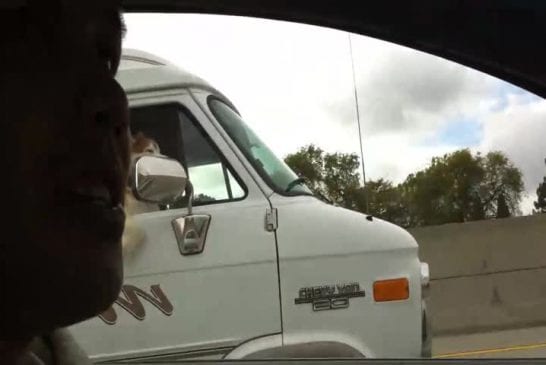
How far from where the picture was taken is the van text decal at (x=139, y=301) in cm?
298

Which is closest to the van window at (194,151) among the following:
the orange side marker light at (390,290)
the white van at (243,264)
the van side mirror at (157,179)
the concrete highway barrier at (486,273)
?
the white van at (243,264)

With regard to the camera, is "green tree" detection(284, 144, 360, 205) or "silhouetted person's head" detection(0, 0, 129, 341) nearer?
"silhouetted person's head" detection(0, 0, 129, 341)

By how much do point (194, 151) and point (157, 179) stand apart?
59 centimetres

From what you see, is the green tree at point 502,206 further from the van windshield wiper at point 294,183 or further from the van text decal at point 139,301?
the van text decal at point 139,301

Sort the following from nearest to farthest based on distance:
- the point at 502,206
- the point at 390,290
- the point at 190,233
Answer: the point at 502,206 < the point at 190,233 < the point at 390,290

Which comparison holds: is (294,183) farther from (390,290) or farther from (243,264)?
(390,290)

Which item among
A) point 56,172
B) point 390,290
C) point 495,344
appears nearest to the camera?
point 56,172

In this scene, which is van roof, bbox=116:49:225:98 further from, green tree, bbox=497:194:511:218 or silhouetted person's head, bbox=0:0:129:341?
silhouetted person's head, bbox=0:0:129:341

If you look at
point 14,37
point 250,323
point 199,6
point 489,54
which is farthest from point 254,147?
point 14,37

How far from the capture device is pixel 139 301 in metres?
3.00

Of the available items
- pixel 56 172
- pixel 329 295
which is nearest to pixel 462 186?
pixel 329 295

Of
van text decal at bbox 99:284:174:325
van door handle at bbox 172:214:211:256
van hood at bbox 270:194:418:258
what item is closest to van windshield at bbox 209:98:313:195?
van hood at bbox 270:194:418:258

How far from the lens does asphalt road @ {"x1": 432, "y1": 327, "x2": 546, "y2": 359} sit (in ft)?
9.57

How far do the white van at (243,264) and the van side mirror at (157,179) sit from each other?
154 mm
